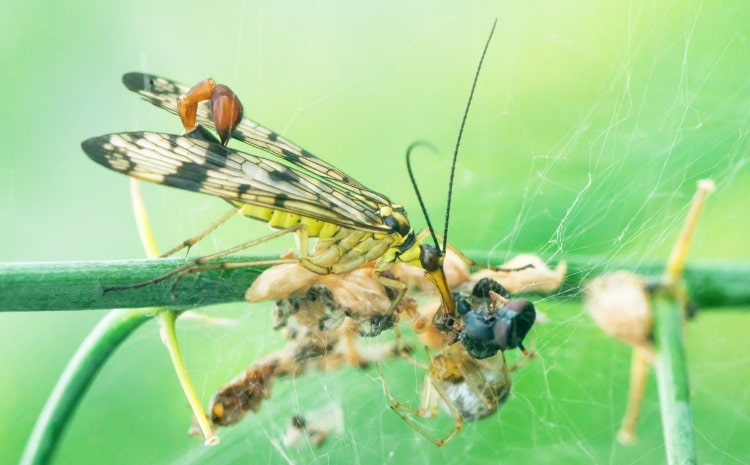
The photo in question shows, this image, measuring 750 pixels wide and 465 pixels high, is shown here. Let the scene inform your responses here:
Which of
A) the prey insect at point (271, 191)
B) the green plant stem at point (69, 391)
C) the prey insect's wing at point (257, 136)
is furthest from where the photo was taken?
the prey insect's wing at point (257, 136)

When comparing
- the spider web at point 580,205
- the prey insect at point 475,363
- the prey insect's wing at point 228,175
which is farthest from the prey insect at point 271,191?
the spider web at point 580,205

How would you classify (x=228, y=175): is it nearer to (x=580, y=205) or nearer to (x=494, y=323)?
(x=494, y=323)

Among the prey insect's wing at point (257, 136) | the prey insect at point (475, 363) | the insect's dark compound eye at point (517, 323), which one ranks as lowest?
the prey insect at point (475, 363)

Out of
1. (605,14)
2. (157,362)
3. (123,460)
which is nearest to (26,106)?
(157,362)

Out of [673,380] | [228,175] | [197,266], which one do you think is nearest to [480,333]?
[673,380]

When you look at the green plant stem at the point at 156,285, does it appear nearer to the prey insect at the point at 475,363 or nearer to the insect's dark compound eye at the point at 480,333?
the prey insect at the point at 475,363

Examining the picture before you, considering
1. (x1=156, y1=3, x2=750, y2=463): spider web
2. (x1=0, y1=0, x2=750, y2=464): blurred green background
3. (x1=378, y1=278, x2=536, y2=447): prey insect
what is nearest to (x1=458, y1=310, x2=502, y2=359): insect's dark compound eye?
(x1=378, y1=278, x2=536, y2=447): prey insect
